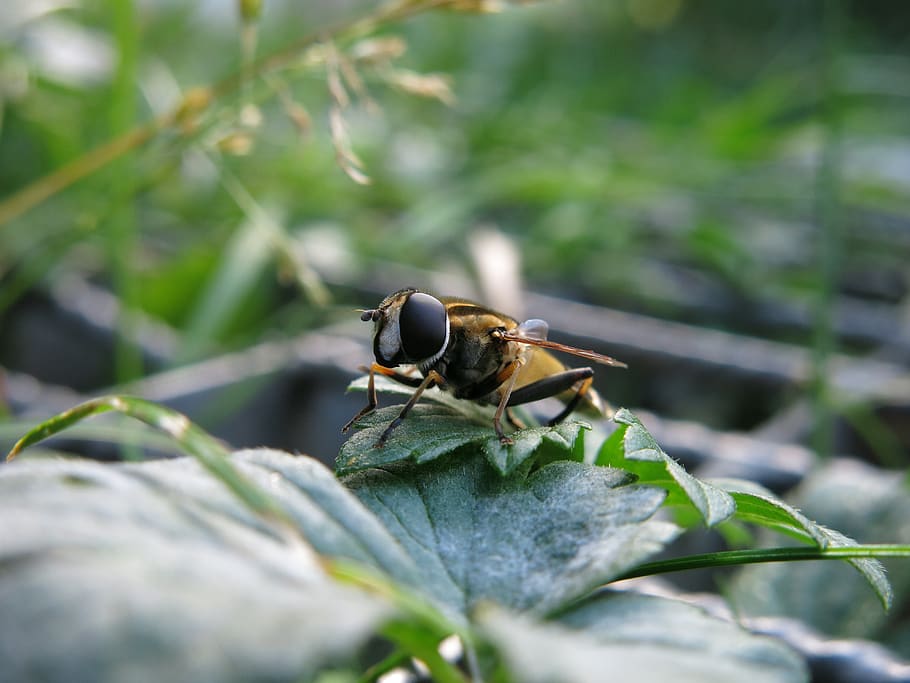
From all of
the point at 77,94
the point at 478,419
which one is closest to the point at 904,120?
the point at 77,94

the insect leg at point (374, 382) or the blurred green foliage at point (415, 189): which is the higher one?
Result: the blurred green foliage at point (415, 189)

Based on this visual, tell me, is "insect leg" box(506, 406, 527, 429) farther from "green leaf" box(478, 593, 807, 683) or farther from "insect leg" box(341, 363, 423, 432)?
"green leaf" box(478, 593, 807, 683)

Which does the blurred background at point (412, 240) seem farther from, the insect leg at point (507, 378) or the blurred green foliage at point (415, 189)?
the insect leg at point (507, 378)

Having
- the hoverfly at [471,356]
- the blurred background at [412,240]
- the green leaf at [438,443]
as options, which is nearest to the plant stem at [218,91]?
the blurred background at [412,240]

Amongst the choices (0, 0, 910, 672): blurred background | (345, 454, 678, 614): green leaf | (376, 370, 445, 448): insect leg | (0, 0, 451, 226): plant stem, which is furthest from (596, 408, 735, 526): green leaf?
(0, 0, 451, 226): plant stem

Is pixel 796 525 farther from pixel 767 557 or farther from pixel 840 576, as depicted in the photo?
pixel 840 576

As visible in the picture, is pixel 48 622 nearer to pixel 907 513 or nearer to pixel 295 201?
pixel 907 513
